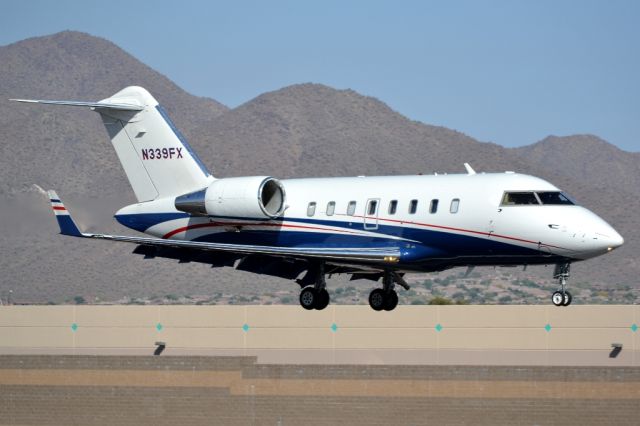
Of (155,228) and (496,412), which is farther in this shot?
(496,412)

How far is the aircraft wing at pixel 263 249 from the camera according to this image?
1545 inches

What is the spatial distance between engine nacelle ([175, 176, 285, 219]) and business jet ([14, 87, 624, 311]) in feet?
0.14

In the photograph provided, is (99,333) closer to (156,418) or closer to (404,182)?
(156,418)

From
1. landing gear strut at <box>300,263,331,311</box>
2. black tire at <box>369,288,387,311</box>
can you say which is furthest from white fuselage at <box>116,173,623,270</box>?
black tire at <box>369,288,387,311</box>

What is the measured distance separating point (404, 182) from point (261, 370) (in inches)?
772

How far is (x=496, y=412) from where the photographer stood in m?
54.8

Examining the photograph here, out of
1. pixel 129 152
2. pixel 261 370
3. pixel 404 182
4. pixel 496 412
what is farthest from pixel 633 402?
pixel 129 152

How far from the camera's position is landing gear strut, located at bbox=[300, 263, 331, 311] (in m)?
41.8

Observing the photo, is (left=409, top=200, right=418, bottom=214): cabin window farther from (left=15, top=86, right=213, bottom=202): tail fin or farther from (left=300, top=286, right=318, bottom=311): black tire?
(left=15, top=86, right=213, bottom=202): tail fin

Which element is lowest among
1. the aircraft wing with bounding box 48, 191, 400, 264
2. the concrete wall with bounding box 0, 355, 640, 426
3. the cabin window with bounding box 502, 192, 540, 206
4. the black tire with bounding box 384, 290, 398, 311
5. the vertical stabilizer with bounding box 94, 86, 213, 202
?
the concrete wall with bounding box 0, 355, 640, 426

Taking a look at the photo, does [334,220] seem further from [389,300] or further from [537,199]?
[537,199]

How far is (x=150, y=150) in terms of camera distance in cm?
4547

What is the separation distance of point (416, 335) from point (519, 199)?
23733mm

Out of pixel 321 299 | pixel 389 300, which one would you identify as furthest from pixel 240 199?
pixel 389 300
